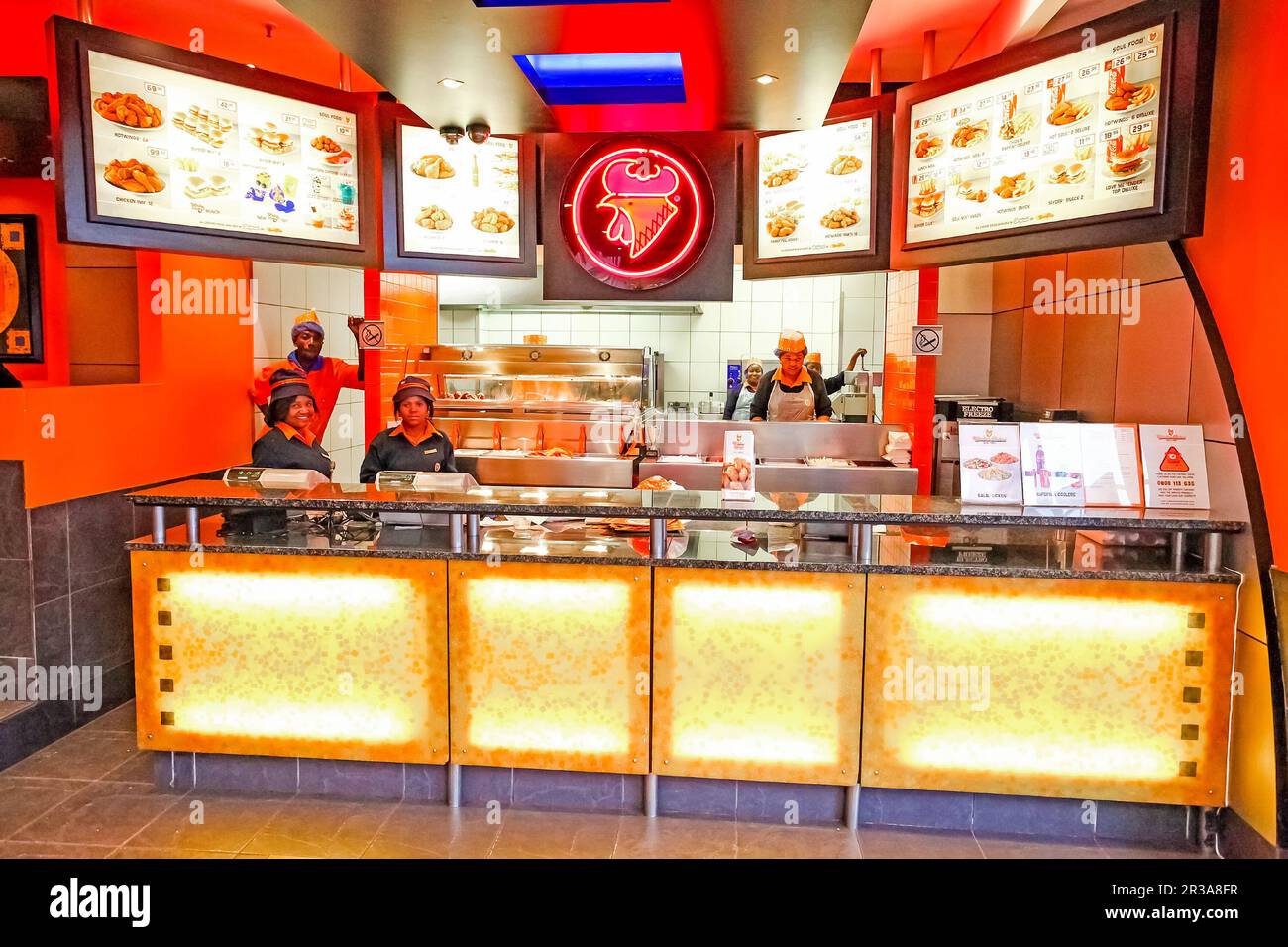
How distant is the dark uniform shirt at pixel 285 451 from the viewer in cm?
424

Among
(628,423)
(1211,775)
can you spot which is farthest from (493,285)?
(1211,775)

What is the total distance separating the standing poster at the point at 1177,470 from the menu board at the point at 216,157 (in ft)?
12.6

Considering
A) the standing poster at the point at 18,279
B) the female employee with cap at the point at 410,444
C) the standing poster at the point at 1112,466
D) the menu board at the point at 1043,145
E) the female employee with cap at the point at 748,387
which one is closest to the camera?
the menu board at the point at 1043,145

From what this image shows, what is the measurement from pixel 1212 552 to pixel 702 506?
1.86 metres

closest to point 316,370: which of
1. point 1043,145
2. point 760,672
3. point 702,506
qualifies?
point 702,506

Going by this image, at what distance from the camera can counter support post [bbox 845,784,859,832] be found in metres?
3.20

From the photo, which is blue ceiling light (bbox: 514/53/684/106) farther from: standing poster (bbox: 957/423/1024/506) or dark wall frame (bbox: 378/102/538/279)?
standing poster (bbox: 957/423/1024/506)

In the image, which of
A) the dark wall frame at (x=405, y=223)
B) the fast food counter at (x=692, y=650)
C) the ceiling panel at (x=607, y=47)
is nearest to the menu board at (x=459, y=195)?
the dark wall frame at (x=405, y=223)

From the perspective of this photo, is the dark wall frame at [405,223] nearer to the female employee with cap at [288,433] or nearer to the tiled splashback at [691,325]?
the female employee with cap at [288,433]

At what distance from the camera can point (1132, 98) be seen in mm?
3127

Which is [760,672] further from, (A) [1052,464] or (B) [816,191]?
(B) [816,191]

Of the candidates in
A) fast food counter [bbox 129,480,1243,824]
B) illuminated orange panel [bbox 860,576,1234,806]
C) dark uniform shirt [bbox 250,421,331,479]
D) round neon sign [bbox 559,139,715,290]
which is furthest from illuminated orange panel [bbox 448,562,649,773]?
round neon sign [bbox 559,139,715,290]

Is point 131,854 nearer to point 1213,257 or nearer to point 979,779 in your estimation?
point 979,779

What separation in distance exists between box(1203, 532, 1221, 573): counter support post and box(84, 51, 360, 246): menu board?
13.3 ft
